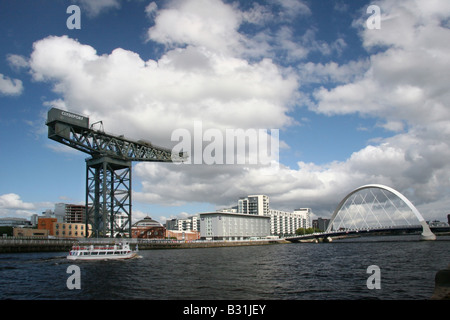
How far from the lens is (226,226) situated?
170 metres

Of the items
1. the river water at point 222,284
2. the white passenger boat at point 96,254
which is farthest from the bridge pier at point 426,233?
the white passenger boat at point 96,254

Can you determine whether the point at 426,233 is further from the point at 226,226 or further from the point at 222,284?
the point at 222,284

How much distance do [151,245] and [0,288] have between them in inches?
3079

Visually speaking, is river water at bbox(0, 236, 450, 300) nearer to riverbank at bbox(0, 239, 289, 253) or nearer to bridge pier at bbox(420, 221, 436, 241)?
riverbank at bbox(0, 239, 289, 253)

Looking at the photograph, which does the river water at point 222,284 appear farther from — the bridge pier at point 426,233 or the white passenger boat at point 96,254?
the bridge pier at point 426,233

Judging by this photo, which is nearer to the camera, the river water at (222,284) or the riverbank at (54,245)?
the river water at (222,284)

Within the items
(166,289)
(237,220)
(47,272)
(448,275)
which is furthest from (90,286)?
(237,220)

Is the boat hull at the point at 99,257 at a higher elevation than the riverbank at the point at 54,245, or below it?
higher

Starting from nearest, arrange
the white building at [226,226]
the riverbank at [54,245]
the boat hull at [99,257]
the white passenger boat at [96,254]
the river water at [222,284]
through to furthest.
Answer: the river water at [222,284] → the boat hull at [99,257] → the white passenger boat at [96,254] → the riverbank at [54,245] → the white building at [226,226]

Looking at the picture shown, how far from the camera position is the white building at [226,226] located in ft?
549
